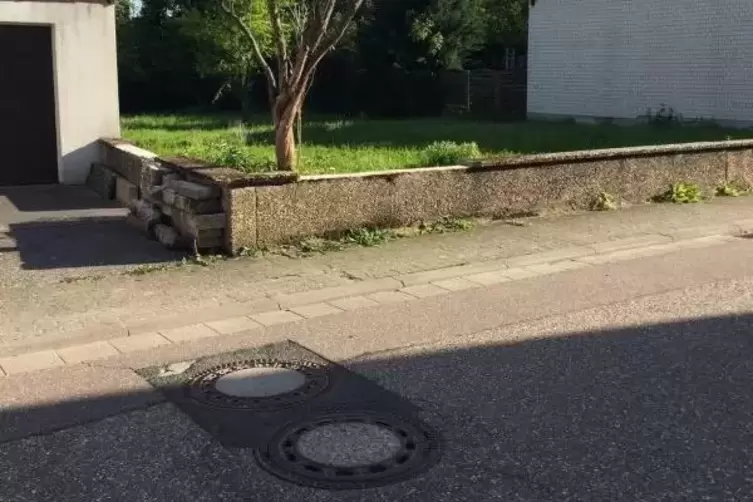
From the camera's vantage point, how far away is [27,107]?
12969 mm

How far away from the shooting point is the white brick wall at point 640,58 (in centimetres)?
2375

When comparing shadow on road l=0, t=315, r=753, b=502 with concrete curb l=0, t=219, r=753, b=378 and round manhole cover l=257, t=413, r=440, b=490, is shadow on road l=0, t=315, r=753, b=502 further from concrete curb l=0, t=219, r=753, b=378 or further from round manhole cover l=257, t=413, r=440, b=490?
concrete curb l=0, t=219, r=753, b=378

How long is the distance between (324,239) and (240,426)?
174 inches

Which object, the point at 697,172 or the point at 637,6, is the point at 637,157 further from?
the point at 637,6

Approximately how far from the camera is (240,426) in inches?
181

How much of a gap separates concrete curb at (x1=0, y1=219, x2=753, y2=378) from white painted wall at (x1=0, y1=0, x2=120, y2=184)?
23.7 feet

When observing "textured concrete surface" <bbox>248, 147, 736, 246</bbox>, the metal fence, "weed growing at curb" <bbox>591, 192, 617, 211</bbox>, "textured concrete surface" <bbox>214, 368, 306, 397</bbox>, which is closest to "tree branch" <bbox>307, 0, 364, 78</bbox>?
"textured concrete surface" <bbox>248, 147, 736, 246</bbox>

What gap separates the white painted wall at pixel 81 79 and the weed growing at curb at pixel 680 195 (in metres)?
7.89

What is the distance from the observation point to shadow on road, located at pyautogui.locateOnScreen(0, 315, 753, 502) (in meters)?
3.91

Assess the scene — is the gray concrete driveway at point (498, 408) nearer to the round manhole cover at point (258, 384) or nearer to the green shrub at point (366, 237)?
the round manhole cover at point (258, 384)

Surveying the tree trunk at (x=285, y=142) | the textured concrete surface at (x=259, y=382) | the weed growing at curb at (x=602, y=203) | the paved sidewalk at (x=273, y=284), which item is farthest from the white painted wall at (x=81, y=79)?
the textured concrete surface at (x=259, y=382)

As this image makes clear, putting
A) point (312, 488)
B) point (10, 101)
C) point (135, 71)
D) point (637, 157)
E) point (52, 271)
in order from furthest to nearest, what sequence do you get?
point (135, 71) < point (10, 101) < point (637, 157) < point (52, 271) < point (312, 488)

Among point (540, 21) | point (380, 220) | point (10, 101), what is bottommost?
point (380, 220)

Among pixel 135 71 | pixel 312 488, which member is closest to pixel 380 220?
pixel 312 488
